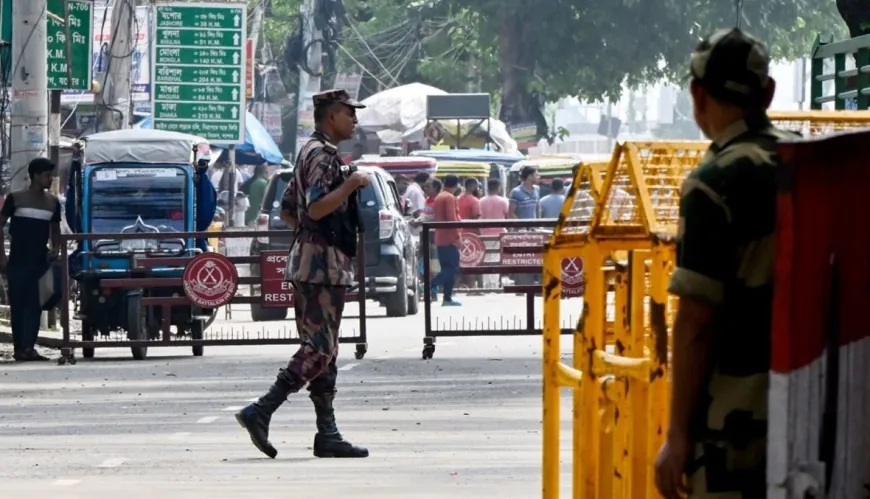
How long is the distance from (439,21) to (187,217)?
39.8 meters

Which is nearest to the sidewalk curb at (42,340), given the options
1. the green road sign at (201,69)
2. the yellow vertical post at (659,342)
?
the green road sign at (201,69)

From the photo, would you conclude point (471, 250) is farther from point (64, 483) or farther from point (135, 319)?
point (64, 483)

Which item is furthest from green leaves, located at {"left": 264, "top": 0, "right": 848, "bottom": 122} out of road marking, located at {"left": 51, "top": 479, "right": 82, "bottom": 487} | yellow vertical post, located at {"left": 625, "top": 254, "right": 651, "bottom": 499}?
yellow vertical post, located at {"left": 625, "top": 254, "right": 651, "bottom": 499}

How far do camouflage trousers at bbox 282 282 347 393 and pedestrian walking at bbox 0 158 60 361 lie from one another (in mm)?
7811

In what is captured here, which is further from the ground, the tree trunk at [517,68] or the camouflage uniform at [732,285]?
the tree trunk at [517,68]

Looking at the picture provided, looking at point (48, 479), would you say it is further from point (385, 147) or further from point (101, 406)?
point (385, 147)

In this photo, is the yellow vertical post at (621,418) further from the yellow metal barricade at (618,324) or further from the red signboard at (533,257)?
the red signboard at (533,257)

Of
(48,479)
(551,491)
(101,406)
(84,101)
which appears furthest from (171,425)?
(84,101)

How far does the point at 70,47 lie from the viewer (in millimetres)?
22375

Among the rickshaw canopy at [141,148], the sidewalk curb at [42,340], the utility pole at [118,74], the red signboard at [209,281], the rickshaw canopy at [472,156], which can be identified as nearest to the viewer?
the red signboard at [209,281]

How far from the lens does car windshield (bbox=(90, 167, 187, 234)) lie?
20.0 meters

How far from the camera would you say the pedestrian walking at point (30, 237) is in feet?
58.0

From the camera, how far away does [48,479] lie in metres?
9.44

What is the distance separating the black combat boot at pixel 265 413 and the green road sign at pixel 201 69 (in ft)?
68.2
